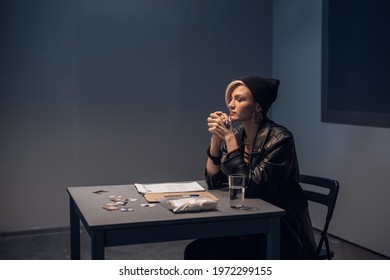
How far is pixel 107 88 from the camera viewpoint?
4164mm

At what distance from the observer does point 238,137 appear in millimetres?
2447

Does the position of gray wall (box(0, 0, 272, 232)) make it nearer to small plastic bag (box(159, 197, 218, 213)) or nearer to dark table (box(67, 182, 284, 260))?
dark table (box(67, 182, 284, 260))

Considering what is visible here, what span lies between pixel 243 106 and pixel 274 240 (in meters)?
0.65

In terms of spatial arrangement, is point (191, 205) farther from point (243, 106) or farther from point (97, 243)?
point (243, 106)

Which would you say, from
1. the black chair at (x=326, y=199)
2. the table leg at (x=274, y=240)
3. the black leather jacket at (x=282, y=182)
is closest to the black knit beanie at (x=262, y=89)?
the black leather jacket at (x=282, y=182)

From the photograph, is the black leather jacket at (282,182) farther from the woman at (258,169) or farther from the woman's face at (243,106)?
the woman's face at (243,106)

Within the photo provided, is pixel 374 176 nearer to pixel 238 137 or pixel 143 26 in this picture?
pixel 238 137

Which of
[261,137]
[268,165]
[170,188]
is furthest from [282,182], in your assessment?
[170,188]

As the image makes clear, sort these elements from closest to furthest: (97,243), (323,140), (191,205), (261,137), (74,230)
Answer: (97,243) < (191,205) < (261,137) < (74,230) < (323,140)

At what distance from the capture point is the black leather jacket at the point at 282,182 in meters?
2.11

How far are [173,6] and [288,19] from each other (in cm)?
99

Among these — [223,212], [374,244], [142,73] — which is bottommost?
[374,244]

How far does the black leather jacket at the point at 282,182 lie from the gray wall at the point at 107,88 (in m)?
2.16
